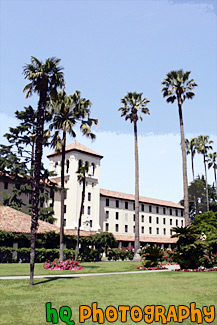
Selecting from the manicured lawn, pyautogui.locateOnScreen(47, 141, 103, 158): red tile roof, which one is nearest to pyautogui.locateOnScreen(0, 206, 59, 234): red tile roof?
pyautogui.locateOnScreen(47, 141, 103, 158): red tile roof

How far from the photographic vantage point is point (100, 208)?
216 feet

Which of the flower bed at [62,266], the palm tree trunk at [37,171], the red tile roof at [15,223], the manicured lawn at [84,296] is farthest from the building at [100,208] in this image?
the manicured lawn at [84,296]

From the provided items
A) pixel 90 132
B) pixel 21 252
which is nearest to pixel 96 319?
pixel 90 132

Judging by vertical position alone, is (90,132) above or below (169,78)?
below

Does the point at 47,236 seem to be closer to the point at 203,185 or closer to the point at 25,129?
the point at 25,129

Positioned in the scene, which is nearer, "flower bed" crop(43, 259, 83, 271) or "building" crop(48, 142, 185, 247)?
"flower bed" crop(43, 259, 83, 271)

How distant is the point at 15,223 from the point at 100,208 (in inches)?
1099

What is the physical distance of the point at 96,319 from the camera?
9.85 metres

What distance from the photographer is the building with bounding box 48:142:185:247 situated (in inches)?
2319

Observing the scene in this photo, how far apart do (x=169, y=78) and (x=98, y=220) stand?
105 feet

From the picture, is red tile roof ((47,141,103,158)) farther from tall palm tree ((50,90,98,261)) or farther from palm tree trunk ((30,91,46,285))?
palm tree trunk ((30,91,46,285))

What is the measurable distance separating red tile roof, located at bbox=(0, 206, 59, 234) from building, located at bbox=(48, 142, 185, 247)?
14.5 metres

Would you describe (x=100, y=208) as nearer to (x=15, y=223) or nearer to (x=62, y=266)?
(x=15, y=223)

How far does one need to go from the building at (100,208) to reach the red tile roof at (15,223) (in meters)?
14.5
